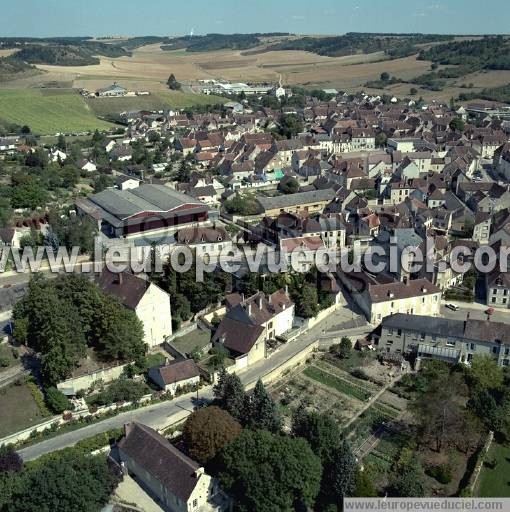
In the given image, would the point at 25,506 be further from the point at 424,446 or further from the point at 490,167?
the point at 490,167

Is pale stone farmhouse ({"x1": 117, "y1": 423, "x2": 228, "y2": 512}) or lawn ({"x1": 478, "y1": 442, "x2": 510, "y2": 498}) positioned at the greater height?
pale stone farmhouse ({"x1": 117, "y1": 423, "x2": 228, "y2": 512})

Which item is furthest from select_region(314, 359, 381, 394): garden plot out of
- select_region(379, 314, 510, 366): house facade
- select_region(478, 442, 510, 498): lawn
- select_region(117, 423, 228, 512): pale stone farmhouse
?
select_region(117, 423, 228, 512): pale stone farmhouse

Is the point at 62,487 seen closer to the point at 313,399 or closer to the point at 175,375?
the point at 175,375

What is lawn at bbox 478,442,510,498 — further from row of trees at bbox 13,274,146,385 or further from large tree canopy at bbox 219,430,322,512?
row of trees at bbox 13,274,146,385

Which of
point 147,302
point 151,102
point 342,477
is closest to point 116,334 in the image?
point 147,302

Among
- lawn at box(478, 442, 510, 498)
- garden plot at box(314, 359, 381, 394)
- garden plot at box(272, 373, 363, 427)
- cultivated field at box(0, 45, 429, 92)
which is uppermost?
cultivated field at box(0, 45, 429, 92)

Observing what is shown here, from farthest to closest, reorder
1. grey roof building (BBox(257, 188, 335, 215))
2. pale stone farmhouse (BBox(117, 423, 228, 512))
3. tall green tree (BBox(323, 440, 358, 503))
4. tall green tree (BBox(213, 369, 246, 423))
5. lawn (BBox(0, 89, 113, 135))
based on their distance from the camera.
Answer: lawn (BBox(0, 89, 113, 135)) → grey roof building (BBox(257, 188, 335, 215)) → tall green tree (BBox(213, 369, 246, 423)) → pale stone farmhouse (BBox(117, 423, 228, 512)) → tall green tree (BBox(323, 440, 358, 503))

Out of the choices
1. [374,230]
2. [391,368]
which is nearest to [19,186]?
[374,230]

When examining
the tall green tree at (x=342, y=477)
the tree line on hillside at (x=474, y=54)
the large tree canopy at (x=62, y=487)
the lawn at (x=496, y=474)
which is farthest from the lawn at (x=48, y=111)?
the tree line on hillside at (x=474, y=54)
